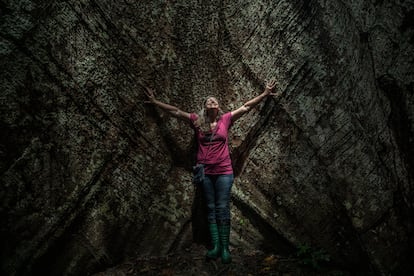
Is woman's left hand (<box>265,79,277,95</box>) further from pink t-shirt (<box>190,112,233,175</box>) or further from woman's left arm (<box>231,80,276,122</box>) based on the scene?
pink t-shirt (<box>190,112,233,175</box>)

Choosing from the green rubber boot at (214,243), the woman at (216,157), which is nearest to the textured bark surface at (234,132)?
the woman at (216,157)

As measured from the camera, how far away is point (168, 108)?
9.02 feet

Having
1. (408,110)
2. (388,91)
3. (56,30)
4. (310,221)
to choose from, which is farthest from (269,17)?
(310,221)

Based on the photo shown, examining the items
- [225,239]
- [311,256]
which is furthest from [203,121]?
[311,256]

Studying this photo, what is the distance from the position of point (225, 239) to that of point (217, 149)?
1024mm

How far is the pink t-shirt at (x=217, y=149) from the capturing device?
276 cm

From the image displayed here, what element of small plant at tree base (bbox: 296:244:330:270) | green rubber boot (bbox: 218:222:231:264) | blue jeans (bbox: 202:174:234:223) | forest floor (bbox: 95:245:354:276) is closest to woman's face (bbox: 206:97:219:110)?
blue jeans (bbox: 202:174:234:223)

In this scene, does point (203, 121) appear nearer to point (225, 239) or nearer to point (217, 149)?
point (217, 149)

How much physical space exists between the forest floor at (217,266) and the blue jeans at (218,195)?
20.8 inches

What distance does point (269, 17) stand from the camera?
2.78 meters

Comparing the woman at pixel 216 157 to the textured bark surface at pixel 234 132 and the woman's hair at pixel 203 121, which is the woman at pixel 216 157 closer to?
the woman's hair at pixel 203 121

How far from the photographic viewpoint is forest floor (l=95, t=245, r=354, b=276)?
107 inches

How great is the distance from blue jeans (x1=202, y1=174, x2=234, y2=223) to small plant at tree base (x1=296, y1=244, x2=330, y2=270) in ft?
3.21

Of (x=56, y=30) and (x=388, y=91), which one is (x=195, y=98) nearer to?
(x=56, y=30)
